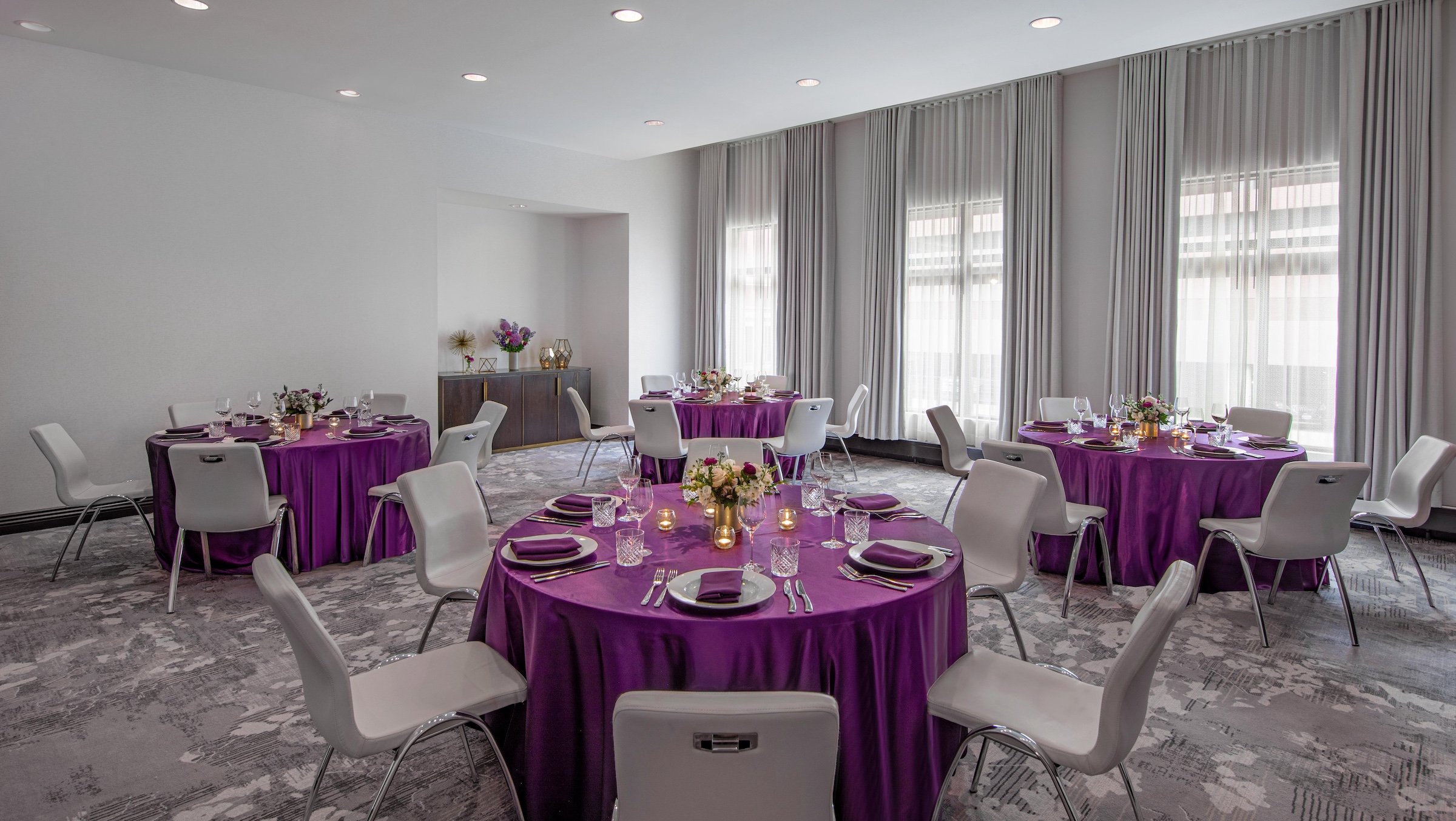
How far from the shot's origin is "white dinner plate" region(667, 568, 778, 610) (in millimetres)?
2074

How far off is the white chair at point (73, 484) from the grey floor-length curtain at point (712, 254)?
6.13m

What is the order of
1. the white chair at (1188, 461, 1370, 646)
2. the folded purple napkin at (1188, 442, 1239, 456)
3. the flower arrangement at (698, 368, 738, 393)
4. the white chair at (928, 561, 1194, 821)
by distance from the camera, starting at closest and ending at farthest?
the white chair at (928, 561, 1194, 821)
the white chair at (1188, 461, 1370, 646)
the folded purple napkin at (1188, 442, 1239, 456)
the flower arrangement at (698, 368, 738, 393)

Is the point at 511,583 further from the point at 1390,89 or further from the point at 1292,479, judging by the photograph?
the point at 1390,89

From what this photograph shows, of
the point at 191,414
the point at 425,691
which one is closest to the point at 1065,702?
the point at 425,691

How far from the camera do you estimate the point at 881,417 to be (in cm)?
834

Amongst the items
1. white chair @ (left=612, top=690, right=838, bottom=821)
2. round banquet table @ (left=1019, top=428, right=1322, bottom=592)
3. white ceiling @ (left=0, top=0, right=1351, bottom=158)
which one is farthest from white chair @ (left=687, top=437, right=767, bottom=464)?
white ceiling @ (left=0, top=0, right=1351, bottom=158)

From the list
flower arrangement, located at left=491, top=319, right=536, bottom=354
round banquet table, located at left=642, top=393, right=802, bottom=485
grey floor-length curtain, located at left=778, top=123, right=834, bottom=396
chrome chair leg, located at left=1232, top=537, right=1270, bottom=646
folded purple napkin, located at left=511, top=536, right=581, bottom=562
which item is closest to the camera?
folded purple napkin, located at left=511, top=536, right=581, bottom=562

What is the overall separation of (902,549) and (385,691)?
1.56 meters

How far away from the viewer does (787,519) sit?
2.93 m

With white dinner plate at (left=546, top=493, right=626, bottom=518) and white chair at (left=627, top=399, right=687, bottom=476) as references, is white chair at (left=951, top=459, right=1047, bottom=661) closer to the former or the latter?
white dinner plate at (left=546, top=493, right=626, bottom=518)

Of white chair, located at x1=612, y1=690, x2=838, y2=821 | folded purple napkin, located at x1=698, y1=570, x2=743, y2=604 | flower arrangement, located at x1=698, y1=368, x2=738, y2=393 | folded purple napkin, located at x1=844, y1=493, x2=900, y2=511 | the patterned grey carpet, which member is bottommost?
the patterned grey carpet

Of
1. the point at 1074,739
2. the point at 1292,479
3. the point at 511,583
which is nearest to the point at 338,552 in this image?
the point at 511,583

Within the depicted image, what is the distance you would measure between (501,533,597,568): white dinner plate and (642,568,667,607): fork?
24cm

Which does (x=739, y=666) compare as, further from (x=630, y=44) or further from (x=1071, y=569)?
(x=630, y=44)
